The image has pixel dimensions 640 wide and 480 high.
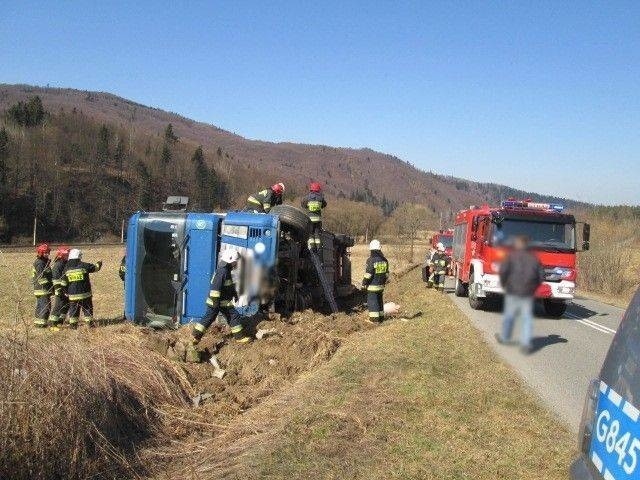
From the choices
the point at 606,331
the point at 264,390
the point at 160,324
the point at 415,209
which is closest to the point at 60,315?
the point at 160,324

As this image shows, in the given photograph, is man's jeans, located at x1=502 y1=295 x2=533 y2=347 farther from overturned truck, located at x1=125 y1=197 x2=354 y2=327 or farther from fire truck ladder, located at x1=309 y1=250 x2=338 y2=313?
fire truck ladder, located at x1=309 y1=250 x2=338 y2=313

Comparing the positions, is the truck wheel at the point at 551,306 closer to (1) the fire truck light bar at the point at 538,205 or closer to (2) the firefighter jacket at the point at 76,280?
(1) the fire truck light bar at the point at 538,205

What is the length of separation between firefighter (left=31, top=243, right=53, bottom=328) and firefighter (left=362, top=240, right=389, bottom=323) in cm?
791

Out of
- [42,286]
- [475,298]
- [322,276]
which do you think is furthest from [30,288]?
[475,298]

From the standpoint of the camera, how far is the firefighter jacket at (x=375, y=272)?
11.7 m

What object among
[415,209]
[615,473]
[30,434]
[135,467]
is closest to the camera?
[415,209]

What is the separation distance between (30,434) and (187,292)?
4592mm

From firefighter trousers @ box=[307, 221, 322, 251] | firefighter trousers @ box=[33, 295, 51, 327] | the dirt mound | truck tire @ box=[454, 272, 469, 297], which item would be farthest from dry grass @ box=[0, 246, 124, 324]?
truck tire @ box=[454, 272, 469, 297]

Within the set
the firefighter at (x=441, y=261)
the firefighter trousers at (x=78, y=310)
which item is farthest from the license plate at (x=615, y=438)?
the firefighter trousers at (x=78, y=310)

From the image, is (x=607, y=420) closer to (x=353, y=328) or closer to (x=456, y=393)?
(x=456, y=393)

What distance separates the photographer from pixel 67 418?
6.91 meters

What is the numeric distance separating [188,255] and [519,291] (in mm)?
6768

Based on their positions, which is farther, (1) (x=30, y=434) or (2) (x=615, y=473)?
(1) (x=30, y=434)

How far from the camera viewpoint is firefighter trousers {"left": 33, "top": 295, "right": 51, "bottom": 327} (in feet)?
47.4
